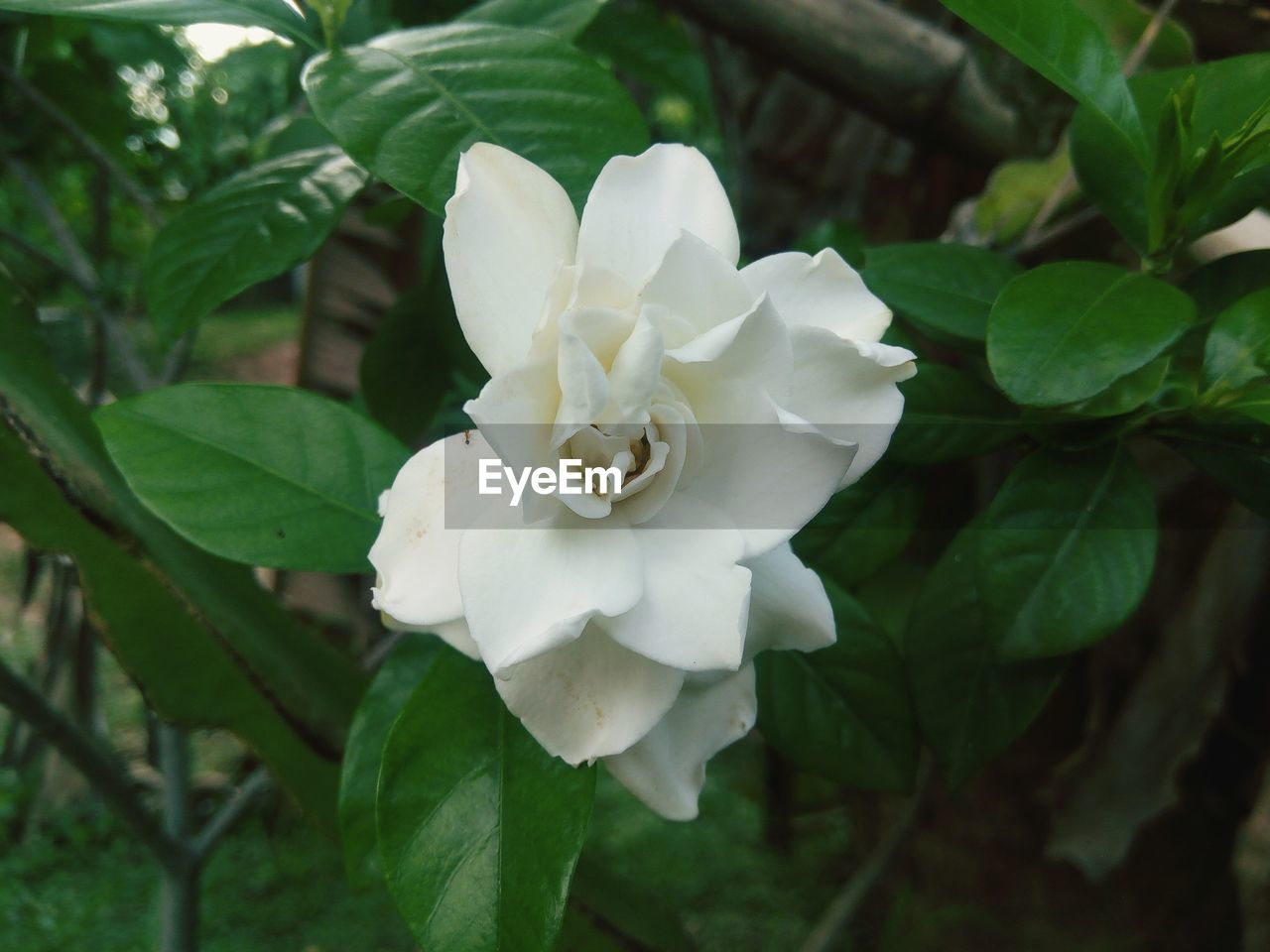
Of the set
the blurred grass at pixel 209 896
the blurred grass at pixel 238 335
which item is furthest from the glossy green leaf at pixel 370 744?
the blurred grass at pixel 238 335

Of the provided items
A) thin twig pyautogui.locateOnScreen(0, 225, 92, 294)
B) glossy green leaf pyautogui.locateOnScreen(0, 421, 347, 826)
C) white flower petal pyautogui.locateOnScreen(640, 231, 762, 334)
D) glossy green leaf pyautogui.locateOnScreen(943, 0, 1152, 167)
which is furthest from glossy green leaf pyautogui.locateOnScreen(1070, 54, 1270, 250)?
thin twig pyautogui.locateOnScreen(0, 225, 92, 294)

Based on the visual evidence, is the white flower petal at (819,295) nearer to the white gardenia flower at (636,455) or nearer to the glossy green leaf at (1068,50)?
the white gardenia flower at (636,455)

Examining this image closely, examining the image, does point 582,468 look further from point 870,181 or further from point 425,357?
point 870,181

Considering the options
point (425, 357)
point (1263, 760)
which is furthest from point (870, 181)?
point (1263, 760)

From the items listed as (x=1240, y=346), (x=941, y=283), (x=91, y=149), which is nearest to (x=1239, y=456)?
(x=1240, y=346)

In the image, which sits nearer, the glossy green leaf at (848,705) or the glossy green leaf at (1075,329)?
the glossy green leaf at (1075,329)

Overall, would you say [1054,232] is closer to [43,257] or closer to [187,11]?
[187,11]

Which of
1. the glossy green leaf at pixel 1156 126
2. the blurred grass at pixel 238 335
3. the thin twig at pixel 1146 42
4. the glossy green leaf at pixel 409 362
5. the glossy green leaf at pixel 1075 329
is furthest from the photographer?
the blurred grass at pixel 238 335
